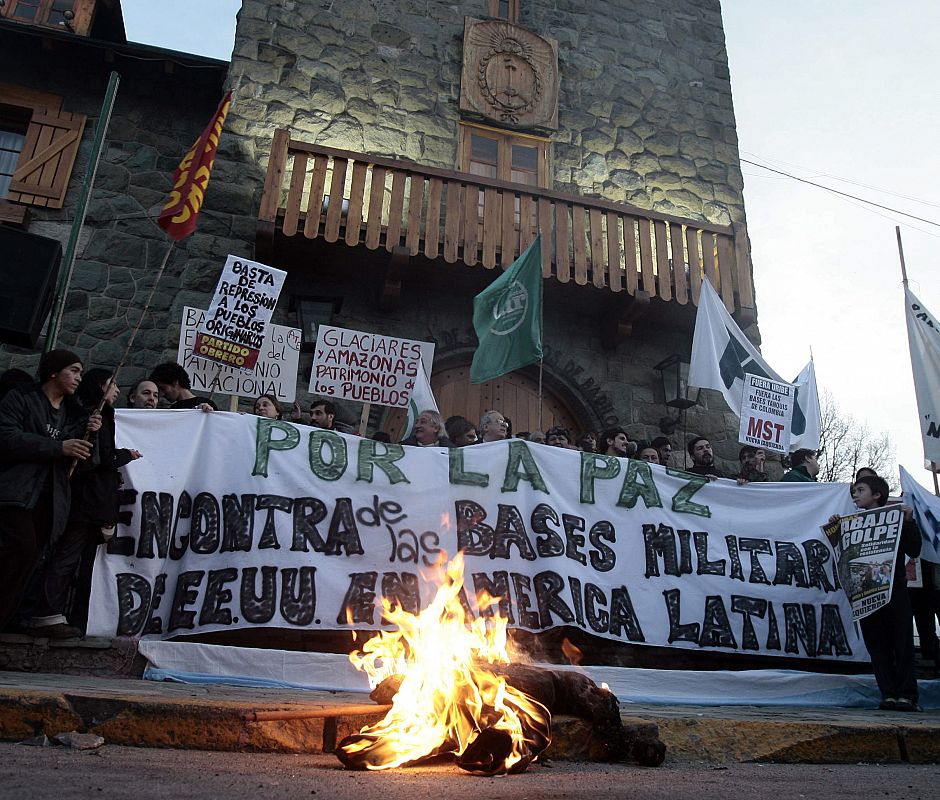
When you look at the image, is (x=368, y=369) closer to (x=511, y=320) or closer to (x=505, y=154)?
(x=511, y=320)

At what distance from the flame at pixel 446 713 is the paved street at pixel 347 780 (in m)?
0.07

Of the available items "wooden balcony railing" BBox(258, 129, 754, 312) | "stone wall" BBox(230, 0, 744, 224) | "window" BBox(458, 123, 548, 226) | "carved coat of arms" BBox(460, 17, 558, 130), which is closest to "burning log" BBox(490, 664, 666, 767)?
"wooden balcony railing" BBox(258, 129, 754, 312)

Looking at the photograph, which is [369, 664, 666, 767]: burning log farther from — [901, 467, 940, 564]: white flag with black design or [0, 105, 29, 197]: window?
Answer: [0, 105, 29, 197]: window

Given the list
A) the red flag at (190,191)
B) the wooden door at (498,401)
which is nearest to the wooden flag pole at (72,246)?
the red flag at (190,191)

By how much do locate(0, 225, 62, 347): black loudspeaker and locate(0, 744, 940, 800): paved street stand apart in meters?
3.19

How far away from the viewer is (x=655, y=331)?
10.2 metres

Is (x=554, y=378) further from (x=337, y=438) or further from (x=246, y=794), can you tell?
(x=246, y=794)

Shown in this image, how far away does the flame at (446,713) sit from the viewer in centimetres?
265

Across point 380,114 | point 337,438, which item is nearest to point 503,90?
point 380,114

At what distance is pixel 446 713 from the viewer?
108 inches

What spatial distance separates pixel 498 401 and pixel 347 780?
7.24 meters

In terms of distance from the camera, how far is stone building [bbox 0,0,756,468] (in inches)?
355

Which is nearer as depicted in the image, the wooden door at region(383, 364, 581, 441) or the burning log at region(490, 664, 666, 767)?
the burning log at region(490, 664, 666, 767)

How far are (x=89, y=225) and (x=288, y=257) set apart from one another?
2624 mm
